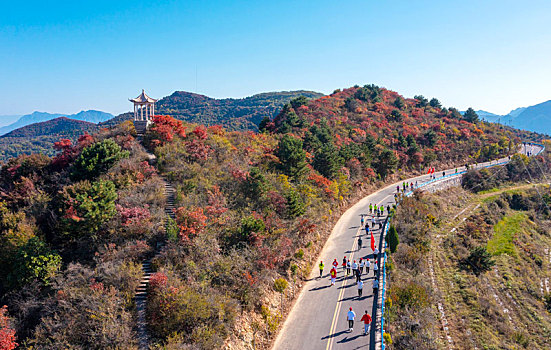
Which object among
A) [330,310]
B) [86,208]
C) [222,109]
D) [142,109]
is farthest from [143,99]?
[222,109]

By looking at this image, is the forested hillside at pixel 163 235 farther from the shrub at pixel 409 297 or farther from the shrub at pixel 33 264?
the shrub at pixel 409 297

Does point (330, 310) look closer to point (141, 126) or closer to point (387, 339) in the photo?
point (387, 339)

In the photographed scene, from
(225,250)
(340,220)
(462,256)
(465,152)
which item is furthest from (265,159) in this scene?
(465,152)

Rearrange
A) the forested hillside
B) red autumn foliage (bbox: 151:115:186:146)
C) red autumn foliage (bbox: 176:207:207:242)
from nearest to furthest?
the forested hillside, red autumn foliage (bbox: 176:207:207:242), red autumn foliage (bbox: 151:115:186:146)

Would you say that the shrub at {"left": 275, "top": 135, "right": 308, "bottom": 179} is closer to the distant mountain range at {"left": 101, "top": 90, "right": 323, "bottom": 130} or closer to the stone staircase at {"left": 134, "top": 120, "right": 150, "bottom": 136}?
the stone staircase at {"left": 134, "top": 120, "right": 150, "bottom": 136}

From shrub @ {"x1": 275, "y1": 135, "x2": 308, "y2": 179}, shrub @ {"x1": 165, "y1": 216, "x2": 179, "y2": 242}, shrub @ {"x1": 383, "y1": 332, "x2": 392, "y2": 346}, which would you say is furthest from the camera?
shrub @ {"x1": 275, "y1": 135, "x2": 308, "y2": 179}

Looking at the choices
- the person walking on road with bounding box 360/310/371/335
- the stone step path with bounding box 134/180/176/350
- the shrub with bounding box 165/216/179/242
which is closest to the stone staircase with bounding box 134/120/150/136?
the stone step path with bounding box 134/180/176/350
